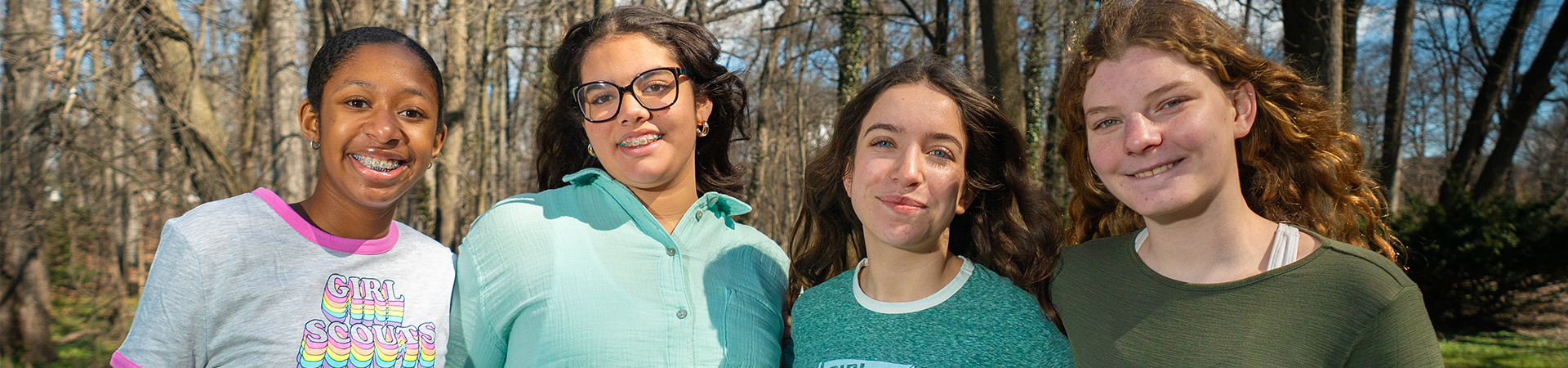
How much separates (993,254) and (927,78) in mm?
521

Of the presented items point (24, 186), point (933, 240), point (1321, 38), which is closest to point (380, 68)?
point (933, 240)

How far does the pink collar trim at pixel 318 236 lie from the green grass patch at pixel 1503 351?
958cm

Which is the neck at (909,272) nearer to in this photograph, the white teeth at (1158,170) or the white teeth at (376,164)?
the white teeth at (1158,170)

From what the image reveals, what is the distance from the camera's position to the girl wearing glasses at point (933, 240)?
208 cm

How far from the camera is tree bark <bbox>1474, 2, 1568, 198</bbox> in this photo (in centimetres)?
1216

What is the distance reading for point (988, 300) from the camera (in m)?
2.13

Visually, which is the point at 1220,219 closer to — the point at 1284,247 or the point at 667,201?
the point at 1284,247

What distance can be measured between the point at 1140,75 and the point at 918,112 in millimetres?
520

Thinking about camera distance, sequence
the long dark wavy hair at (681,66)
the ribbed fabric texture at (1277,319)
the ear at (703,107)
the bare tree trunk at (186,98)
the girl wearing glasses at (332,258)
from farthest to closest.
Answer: the bare tree trunk at (186,98)
the ear at (703,107)
the long dark wavy hair at (681,66)
the girl wearing glasses at (332,258)
the ribbed fabric texture at (1277,319)

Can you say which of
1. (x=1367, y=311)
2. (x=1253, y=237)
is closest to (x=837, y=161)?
(x=1253, y=237)

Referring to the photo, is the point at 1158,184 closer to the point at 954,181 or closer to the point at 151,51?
the point at 954,181

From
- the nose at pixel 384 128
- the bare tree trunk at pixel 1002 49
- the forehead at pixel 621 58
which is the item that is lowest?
the nose at pixel 384 128

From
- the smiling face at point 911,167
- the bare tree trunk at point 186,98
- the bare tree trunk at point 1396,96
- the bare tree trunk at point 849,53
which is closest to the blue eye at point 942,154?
the smiling face at point 911,167

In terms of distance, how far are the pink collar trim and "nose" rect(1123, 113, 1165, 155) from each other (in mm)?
1754
